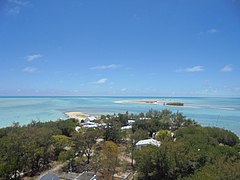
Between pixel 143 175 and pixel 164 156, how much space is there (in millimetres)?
2587

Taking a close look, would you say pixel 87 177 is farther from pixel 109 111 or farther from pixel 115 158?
pixel 109 111

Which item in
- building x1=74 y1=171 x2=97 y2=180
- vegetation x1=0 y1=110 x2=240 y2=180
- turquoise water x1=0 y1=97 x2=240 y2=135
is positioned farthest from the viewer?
turquoise water x1=0 y1=97 x2=240 y2=135

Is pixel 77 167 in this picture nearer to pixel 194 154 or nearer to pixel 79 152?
pixel 79 152

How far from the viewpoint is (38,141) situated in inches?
822

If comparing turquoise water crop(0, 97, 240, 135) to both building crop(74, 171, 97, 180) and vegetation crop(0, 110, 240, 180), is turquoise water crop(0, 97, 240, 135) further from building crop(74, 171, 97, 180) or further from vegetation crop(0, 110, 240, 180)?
building crop(74, 171, 97, 180)

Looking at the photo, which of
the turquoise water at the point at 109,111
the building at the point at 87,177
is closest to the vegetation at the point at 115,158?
the building at the point at 87,177

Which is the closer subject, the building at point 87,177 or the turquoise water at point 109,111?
the building at point 87,177

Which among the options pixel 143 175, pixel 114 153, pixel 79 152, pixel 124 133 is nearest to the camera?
pixel 143 175

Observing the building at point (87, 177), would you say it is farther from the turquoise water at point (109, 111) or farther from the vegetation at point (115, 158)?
the turquoise water at point (109, 111)

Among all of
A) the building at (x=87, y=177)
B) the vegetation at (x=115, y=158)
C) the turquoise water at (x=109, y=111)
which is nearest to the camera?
the vegetation at (x=115, y=158)

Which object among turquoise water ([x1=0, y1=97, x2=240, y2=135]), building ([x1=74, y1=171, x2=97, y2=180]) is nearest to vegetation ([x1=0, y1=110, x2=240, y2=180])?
building ([x1=74, y1=171, x2=97, y2=180])

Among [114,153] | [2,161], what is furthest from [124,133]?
[2,161]

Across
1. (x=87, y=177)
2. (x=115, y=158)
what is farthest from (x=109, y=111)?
(x=87, y=177)

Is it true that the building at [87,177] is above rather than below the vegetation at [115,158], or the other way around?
below
